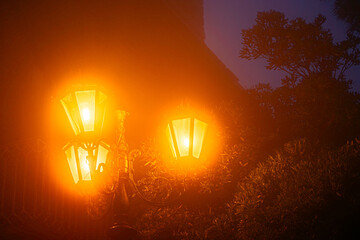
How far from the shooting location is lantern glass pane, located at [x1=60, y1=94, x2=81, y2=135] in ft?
15.9

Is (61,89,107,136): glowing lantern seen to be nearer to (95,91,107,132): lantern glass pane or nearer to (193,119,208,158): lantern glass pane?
(95,91,107,132): lantern glass pane

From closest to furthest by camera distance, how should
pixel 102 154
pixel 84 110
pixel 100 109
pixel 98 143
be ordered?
pixel 98 143 < pixel 84 110 < pixel 100 109 < pixel 102 154

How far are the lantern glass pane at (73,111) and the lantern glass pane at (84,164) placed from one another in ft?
0.99

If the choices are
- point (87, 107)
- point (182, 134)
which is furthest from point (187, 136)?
point (87, 107)

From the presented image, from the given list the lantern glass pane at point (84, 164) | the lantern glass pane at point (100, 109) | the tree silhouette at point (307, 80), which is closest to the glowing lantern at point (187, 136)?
the lantern glass pane at point (100, 109)

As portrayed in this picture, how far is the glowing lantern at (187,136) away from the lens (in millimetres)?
4789

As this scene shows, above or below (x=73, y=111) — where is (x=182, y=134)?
below

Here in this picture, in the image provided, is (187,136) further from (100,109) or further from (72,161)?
(72,161)

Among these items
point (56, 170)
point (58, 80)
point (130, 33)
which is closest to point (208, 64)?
point (130, 33)

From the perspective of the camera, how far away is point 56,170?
8.33 metres

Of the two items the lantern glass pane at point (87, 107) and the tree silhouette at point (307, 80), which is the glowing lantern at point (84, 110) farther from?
the tree silhouette at point (307, 80)

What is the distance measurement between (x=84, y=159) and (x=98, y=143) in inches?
15.3

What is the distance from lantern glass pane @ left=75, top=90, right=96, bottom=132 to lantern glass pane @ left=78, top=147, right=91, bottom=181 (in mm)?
357

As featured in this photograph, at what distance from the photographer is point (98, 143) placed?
472cm
